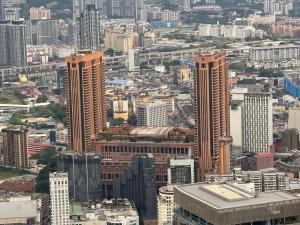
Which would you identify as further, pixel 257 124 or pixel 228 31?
pixel 228 31

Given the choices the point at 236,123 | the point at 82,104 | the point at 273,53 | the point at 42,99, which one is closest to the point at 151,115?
the point at 236,123

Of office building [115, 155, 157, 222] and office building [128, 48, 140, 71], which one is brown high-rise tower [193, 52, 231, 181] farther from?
office building [128, 48, 140, 71]

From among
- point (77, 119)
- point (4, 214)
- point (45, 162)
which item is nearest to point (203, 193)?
point (4, 214)

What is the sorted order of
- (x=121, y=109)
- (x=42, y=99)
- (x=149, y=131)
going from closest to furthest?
(x=149, y=131), (x=121, y=109), (x=42, y=99)

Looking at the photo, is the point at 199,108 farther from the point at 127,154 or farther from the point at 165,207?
the point at 165,207

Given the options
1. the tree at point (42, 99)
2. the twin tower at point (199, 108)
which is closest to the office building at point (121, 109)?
the tree at point (42, 99)

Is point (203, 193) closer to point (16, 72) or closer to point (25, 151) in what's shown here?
point (25, 151)

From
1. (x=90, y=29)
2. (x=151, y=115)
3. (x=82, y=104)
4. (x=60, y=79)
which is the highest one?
(x=90, y=29)

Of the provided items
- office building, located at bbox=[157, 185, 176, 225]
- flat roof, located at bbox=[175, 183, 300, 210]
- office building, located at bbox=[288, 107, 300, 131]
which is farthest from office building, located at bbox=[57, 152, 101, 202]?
flat roof, located at bbox=[175, 183, 300, 210]
